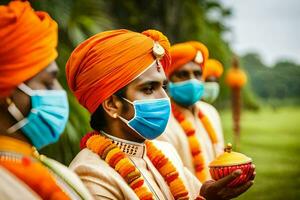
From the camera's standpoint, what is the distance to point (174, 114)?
5.64 m

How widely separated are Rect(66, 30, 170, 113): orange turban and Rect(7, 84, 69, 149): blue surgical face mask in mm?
566

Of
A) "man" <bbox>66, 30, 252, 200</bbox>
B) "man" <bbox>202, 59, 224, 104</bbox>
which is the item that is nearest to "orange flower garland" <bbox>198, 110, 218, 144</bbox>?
"man" <bbox>202, 59, 224, 104</bbox>

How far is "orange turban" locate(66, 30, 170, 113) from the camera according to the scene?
10.7 ft

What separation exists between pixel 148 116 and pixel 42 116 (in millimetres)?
856

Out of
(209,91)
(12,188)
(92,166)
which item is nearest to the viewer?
(12,188)

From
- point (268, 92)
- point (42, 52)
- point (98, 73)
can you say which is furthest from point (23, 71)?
point (268, 92)

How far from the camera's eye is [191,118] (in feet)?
18.8

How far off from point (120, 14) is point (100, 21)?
3881 mm

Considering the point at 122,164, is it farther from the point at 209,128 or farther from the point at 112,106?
the point at 209,128

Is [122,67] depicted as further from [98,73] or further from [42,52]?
[42,52]

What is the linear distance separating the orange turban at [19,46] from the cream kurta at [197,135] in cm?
260

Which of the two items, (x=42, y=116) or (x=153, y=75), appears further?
(x=153, y=75)

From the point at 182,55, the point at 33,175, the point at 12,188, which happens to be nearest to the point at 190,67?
the point at 182,55

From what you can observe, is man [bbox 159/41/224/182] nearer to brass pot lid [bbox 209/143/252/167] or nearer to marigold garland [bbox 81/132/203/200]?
marigold garland [bbox 81/132/203/200]
